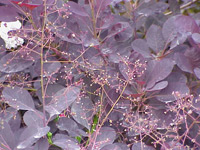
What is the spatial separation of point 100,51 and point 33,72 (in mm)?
235

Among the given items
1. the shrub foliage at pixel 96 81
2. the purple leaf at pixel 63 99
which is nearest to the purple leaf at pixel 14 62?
the shrub foliage at pixel 96 81

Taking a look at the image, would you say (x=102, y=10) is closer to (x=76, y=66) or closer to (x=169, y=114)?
(x=76, y=66)

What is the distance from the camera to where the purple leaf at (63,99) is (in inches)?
31.4

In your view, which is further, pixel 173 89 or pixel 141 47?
pixel 141 47

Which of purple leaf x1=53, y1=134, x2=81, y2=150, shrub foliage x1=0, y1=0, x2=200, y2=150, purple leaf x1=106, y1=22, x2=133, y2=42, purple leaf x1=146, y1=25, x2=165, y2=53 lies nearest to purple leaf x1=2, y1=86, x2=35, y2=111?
shrub foliage x1=0, y1=0, x2=200, y2=150

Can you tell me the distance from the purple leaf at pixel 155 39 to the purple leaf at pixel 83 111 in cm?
30

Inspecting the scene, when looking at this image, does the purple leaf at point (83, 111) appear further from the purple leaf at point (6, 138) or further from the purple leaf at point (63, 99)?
the purple leaf at point (6, 138)

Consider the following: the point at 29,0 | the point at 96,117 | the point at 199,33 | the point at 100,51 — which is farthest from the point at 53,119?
the point at 199,33

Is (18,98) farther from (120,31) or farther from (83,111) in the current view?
(120,31)

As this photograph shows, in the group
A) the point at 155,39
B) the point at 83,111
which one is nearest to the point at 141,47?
the point at 155,39

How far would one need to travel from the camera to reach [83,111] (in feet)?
2.86

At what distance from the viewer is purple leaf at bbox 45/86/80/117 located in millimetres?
799

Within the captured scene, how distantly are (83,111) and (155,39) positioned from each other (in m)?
0.35

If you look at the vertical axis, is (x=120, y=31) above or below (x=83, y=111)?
above
